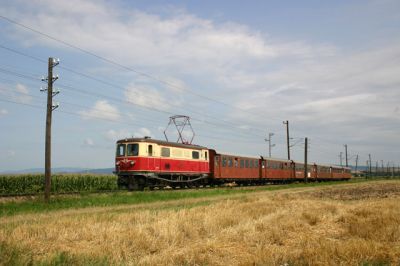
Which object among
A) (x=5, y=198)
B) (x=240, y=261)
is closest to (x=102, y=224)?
(x=240, y=261)

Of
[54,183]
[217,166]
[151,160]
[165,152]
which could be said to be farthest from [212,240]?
[217,166]

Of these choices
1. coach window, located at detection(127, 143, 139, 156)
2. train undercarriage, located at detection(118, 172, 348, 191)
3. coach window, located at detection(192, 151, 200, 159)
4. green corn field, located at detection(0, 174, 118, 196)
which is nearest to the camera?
coach window, located at detection(127, 143, 139, 156)

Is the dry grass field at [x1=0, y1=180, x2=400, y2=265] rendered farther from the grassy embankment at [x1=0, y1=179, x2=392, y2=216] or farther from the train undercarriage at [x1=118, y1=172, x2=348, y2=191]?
the train undercarriage at [x1=118, y1=172, x2=348, y2=191]

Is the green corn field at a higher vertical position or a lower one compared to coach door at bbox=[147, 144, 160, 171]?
lower

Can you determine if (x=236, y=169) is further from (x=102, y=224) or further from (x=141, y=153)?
(x=102, y=224)

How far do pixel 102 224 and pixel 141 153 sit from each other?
1935 cm

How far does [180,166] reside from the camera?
3644 centimetres

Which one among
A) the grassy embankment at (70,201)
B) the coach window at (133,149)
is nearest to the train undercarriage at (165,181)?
the coach window at (133,149)

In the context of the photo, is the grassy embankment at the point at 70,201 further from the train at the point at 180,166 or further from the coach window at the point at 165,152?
the coach window at the point at 165,152

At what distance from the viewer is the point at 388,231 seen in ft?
38.0

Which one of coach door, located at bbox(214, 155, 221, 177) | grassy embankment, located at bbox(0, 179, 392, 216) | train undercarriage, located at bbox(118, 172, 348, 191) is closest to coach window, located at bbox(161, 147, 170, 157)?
train undercarriage, located at bbox(118, 172, 348, 191)

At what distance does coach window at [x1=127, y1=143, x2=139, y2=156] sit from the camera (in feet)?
107

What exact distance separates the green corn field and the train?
4164mm

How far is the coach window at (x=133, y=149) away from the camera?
3247cm
